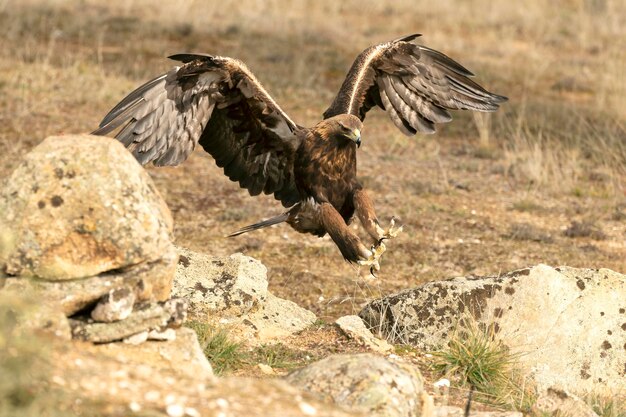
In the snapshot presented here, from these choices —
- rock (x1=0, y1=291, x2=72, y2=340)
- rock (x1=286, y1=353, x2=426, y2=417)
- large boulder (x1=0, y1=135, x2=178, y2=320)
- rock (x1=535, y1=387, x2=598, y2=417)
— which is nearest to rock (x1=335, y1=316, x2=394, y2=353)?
rock (x1=535, y1=387, x2=598, y2=417)

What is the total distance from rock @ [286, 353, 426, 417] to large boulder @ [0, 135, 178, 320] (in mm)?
911

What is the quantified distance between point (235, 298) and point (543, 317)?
197cm

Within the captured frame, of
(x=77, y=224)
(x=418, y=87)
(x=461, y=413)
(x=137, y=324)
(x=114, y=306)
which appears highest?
(x=418, y=87)

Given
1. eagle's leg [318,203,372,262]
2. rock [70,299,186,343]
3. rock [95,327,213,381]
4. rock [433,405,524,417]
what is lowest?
rock [433,405,524,417]

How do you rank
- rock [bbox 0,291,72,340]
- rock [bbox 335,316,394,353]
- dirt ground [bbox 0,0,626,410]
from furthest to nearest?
1. dirt ground [bbox 0,0,626,410]
2. rock [bbox 335,316,394,353]
3. rock [bbox 0,291,72,340]

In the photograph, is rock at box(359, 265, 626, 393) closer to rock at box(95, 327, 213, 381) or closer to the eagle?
the eagle

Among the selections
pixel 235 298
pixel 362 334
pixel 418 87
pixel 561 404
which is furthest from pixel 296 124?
pixel 561 404

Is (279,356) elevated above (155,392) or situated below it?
below

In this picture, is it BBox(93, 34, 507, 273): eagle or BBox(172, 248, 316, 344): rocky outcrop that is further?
BBox(93, 34, 507, 273): eagle

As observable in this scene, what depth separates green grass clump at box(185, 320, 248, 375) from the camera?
20.1ft

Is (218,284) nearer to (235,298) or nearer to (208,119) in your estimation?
(235,298)

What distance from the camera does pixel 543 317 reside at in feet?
21.9

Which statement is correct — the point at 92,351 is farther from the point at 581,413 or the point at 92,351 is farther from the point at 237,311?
the point at 581,413

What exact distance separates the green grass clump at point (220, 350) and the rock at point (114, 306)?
132 cm
